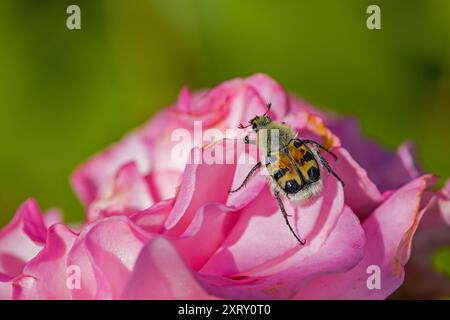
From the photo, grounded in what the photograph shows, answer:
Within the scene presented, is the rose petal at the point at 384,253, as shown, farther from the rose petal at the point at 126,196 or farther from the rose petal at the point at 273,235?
the rose petal at the point at 126,196

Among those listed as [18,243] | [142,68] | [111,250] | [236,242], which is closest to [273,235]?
[236,242]

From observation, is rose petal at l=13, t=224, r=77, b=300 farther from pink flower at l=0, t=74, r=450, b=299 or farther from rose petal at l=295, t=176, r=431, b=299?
rose petal at l=295, t=176, r=431, b=299

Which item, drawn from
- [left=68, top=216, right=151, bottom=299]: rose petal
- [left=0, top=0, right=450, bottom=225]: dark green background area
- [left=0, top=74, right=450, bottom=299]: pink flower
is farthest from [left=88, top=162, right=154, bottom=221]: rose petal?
[left=0, top=0, right=450, bottom=225]: dark green background area

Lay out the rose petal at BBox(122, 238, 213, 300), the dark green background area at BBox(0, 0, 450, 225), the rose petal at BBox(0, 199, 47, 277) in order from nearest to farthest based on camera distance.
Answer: the rose petal at BBox(122, 238, 213, 300) < the rose petal at BBox(0, 199, 47, 277) < the dark green background area at BBox(0, 0, 450, 225)
